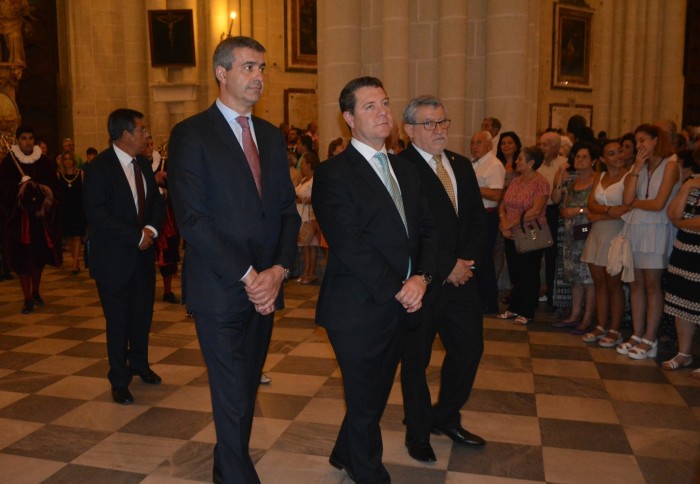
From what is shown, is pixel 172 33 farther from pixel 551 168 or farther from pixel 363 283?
pixel 363 283

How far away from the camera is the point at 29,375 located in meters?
4.66

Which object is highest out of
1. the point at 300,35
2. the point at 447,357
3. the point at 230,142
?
the point at 300,35

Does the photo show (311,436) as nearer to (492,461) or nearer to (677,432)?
(492,461)

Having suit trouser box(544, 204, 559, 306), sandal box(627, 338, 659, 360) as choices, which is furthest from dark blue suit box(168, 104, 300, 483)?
suit trouser box(544, 204, 559, 306)

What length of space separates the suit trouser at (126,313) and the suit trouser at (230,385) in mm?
1575

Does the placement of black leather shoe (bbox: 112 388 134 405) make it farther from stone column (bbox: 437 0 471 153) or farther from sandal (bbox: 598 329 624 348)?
stone column (bbox: 437 0 471 153)

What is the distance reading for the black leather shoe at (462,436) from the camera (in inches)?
135

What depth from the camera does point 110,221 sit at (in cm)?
400

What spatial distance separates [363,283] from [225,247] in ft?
1.81

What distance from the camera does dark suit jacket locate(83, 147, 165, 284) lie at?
4.01 meters

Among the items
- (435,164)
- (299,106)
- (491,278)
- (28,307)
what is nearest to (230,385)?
(435,164)

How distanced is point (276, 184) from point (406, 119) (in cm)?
83

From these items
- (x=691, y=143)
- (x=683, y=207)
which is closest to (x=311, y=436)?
(x=683, y=207)

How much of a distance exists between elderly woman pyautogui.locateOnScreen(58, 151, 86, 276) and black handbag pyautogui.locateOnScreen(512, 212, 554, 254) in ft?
18.9
